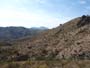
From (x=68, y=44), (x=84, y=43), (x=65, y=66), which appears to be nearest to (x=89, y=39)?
(x=84, y=43)

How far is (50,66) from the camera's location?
35.4 meters

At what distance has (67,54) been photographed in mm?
60469

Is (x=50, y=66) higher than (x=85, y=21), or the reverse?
(x=85, y=21)

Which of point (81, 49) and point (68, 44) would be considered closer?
point (81, 49)

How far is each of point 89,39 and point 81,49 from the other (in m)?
8.73

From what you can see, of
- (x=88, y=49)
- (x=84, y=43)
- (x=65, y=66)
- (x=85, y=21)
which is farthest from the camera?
(x=85, y=21)

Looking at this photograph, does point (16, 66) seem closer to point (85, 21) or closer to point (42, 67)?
point (42, 67)

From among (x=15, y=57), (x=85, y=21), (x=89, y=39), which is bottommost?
(x=15, y=57)

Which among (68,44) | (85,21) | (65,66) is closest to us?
(65,66)

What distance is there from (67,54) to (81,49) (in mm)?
5062

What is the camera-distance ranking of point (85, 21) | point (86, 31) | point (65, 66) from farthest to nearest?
point (85, 21) → point (86, 31) → point (65, 66)

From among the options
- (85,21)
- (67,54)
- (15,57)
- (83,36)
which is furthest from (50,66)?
(85,21)

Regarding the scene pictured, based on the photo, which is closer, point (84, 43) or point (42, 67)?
point (42, 67)

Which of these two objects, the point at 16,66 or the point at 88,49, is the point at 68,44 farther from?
the point at 16,66
